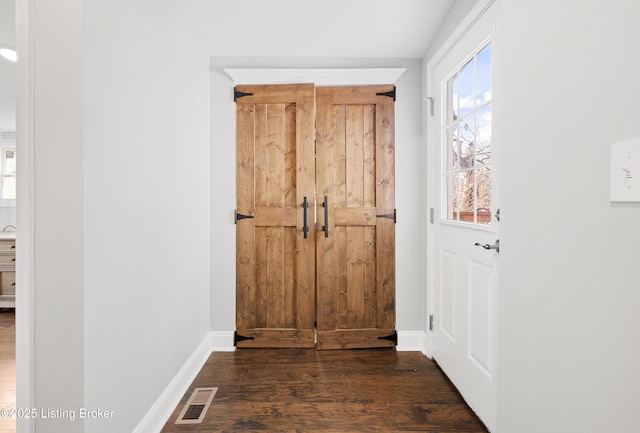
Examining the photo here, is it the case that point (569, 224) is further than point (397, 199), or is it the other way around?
point (397, 199)

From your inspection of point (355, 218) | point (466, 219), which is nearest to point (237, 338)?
point (355, 218)

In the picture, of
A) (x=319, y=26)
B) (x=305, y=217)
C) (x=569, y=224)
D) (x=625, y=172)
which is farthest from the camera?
(x=305, y=217)

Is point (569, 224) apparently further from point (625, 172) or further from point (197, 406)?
point (197, 406)

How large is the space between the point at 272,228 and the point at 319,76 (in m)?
1.34

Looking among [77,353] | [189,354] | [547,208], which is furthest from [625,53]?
[189,354]

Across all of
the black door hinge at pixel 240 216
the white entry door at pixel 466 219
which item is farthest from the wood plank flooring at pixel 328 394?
the black door hinge at pixel 240 216

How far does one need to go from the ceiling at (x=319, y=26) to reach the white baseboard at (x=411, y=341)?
92.2 inches

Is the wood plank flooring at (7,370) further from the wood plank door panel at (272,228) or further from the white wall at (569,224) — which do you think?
the white wall at (569,224)

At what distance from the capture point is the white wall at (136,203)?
1.27 meters

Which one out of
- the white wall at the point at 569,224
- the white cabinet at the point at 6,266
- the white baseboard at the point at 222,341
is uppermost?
the white wall at the point at 569,224

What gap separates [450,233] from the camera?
89.3 inches

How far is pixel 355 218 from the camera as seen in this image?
9.14 feet

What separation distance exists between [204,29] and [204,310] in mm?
2163

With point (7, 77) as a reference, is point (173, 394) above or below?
below
